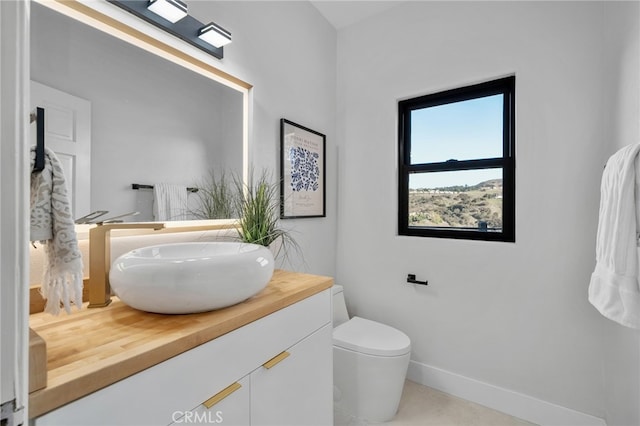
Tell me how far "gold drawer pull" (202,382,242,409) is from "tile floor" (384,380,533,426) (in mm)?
1211

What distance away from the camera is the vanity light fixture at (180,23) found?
42.9 inches

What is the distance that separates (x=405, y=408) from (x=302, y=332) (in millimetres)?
1117

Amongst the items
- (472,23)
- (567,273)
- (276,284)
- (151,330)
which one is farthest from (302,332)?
(472,23)

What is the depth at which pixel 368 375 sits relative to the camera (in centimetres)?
156

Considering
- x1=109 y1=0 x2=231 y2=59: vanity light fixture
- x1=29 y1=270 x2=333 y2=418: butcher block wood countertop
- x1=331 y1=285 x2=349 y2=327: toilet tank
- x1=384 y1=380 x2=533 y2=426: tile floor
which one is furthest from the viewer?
x1=331 y1=285 x2=349 y2=327: toilet tank

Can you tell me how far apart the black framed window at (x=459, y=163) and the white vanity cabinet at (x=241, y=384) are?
1167 mm

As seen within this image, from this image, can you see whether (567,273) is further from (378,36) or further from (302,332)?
(378,36)

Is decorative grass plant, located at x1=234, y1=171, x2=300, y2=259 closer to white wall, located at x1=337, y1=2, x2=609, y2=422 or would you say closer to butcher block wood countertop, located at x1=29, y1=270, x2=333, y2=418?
butcher block wood countertop, located at x1=29, y1=270, x2=333, y2=418

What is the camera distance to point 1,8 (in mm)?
349

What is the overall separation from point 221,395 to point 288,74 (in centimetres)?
175

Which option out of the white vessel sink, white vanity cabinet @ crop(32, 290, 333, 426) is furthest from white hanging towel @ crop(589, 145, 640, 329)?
the white vessel sink

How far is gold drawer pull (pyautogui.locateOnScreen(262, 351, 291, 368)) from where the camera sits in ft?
3.03

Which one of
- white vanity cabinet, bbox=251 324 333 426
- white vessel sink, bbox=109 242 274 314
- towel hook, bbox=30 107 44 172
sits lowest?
white vanity cabinet, bbox=251 324 333 426

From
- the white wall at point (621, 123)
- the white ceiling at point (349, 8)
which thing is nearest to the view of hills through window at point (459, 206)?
the white wall at point (621, 123)
